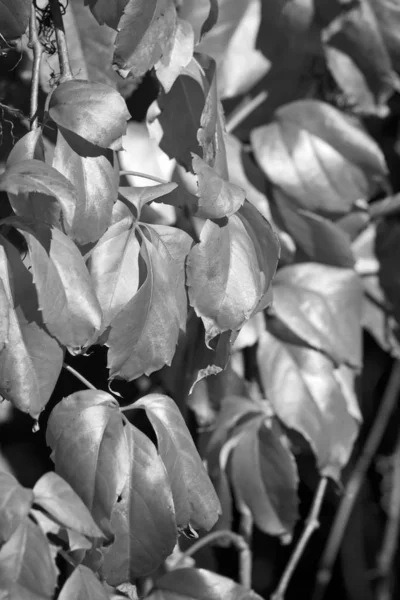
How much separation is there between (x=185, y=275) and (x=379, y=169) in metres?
0.58

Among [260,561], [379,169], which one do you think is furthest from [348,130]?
[260,561]

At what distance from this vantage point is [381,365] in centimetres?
144

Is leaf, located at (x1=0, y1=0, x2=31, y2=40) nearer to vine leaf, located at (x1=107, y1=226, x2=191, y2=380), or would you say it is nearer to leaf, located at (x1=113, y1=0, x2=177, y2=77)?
leaf, located at (x1=113, y1=0, x2=177, y2=77)

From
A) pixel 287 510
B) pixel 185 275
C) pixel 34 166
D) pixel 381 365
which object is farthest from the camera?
pixel 381 365

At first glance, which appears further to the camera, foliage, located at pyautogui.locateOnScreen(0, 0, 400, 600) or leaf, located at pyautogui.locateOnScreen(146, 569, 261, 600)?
leaf, located at pyautogui.locateOnScreen(146, 569, 261, 600)

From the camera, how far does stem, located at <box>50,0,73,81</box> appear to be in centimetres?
63

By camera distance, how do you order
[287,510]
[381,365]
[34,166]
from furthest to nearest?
[381,365] → [287,510] → [34,166]

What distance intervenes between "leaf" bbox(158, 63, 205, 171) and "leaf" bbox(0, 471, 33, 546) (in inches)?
13.4

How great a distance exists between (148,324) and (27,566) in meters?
0.19

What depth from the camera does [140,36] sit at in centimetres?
61

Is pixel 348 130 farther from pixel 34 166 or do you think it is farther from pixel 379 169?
pixel 34 166

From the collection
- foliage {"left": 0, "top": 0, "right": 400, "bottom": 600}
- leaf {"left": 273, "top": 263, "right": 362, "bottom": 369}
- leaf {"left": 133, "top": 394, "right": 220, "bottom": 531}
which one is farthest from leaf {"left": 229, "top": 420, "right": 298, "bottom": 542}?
leaf {"left": 133, "top": 394, "right": 220, "bottom": 531}

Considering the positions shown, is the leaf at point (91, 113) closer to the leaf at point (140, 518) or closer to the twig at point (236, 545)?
the leaf at point (140, 518)

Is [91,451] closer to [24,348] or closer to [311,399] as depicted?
[24,348]
